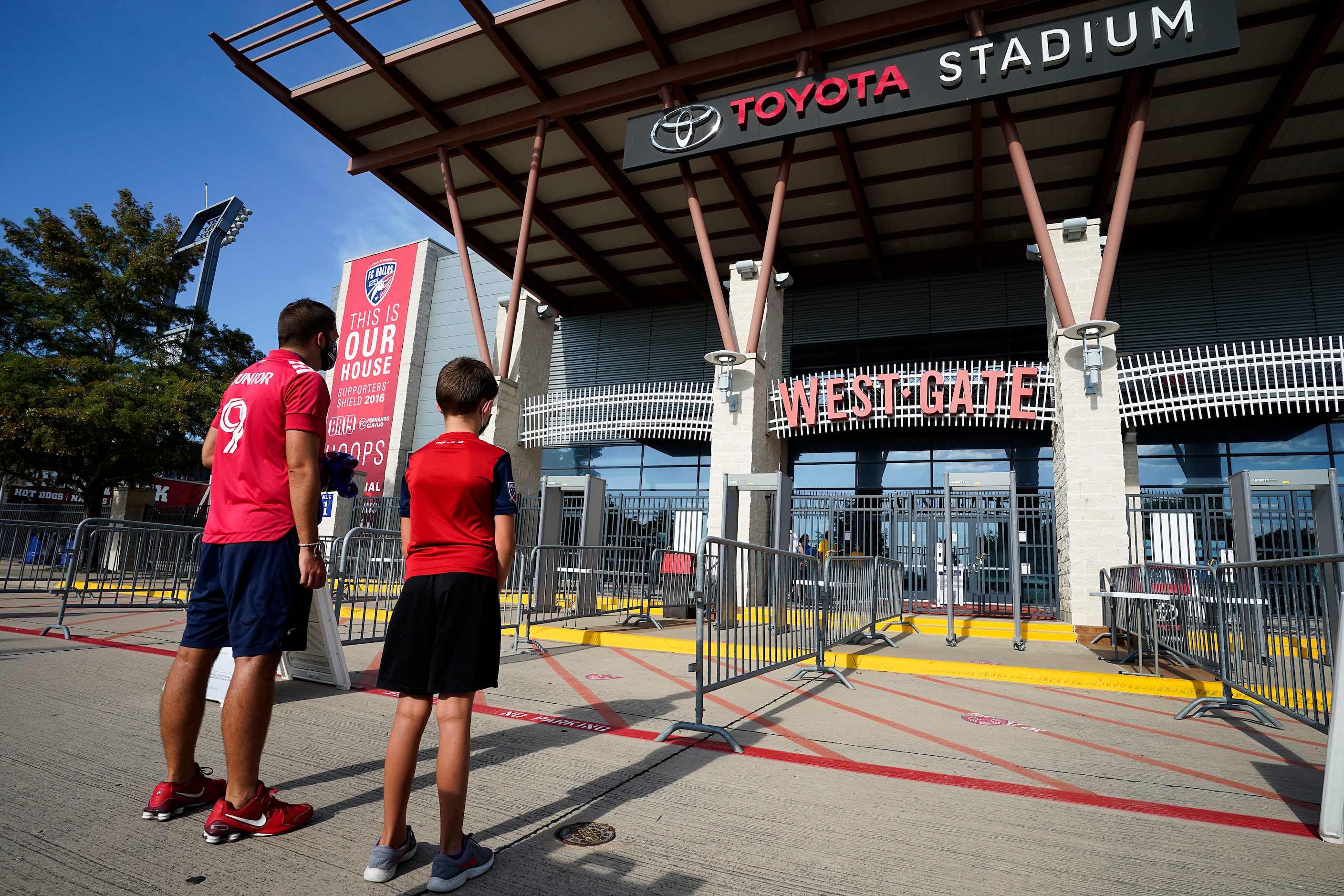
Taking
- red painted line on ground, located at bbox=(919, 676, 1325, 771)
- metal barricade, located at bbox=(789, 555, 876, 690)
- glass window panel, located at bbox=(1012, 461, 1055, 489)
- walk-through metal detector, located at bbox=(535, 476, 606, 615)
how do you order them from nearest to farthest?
red painted line on ground, located at bbox=(919, 676, 1325, 771), metal barricade, located at bbox=(789, 555, 876, 690), walk-through metal detector, located at bbox=(535, 476, 606, 615), glass window panel, located at bbox=(1012, 461, 1055, 489)

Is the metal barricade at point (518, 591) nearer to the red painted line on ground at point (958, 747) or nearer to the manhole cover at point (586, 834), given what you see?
the red painted line on ground at point (958, 747)

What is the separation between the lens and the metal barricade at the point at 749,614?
433cm

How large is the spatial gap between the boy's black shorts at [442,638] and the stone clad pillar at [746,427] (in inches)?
457

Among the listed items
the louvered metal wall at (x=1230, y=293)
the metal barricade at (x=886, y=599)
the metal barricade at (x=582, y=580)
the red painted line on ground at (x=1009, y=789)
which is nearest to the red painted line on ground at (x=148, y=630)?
the metal barricade at (x=582, y=580)

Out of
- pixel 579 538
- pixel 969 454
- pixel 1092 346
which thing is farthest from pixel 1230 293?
pixel 579 538

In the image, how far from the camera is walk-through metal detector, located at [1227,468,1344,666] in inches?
315

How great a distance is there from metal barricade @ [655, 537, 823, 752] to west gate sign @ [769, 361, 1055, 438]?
360 inches

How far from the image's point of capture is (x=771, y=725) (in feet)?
15.1

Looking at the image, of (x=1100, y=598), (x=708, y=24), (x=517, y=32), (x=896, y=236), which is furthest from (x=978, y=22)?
(x=1100, y=598)

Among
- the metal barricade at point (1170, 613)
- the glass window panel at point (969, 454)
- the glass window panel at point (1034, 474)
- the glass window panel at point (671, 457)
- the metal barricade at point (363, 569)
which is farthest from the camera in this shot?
the glass window panel at point (671, 457)

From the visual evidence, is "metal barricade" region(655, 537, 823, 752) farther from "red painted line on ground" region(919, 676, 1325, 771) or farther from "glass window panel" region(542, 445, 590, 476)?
"glass window panel" region(542, 445, 590, 476)

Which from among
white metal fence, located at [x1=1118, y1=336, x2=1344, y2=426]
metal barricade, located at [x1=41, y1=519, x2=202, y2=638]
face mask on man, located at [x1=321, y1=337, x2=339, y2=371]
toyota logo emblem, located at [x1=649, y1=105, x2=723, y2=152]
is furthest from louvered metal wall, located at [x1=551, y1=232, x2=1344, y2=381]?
face mask on man, located at [x1=321, y1=337, x2=339, y2=371]

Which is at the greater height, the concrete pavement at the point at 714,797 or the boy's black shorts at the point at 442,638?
the boy's black shorts at the point at 442,638

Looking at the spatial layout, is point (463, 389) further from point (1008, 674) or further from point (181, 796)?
point (1008, 674)
